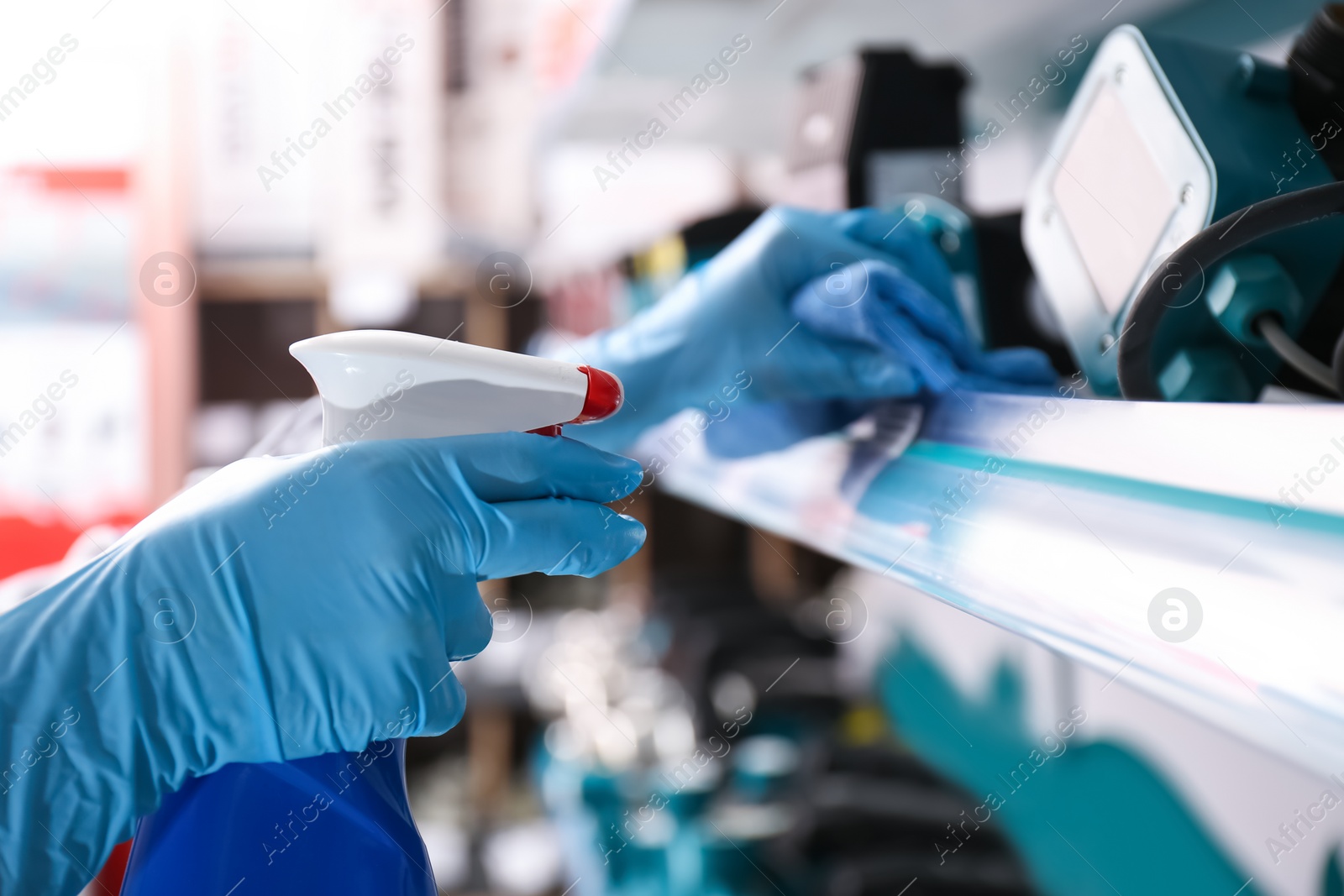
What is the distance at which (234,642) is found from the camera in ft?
1.83

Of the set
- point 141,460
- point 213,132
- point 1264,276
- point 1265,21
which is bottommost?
point 141,460

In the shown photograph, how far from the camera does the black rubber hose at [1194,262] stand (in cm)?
50

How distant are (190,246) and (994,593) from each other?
10.7 feet

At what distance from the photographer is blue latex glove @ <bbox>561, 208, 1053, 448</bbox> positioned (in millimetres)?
801

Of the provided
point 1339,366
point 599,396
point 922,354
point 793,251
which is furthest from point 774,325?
point 1339,366

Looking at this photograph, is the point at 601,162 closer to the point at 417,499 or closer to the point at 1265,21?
the point at 1265,21

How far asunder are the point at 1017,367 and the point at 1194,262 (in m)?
0.26

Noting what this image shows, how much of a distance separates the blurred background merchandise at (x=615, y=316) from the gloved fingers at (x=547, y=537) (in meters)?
0.55

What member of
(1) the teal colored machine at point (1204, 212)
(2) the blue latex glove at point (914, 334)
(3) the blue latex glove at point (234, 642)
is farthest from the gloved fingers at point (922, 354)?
(3) the blue latex glove at point (234, 642)

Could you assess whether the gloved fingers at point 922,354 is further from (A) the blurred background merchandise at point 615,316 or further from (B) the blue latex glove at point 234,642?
(B) the blue latex glove at point 234,642

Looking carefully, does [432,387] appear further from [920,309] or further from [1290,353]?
[1290,353]

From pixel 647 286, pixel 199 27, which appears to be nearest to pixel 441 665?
pixel 647 286

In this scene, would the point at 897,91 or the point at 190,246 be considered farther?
the point at 190,246

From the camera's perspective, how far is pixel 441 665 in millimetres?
569
